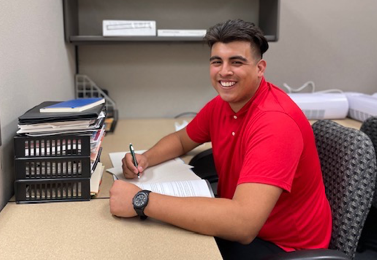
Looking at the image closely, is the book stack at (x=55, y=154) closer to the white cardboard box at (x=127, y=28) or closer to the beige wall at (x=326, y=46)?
the white cardboard box at (x=127, y=28)

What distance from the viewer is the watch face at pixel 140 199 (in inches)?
39.0

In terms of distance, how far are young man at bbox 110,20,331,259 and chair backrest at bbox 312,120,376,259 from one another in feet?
0.13

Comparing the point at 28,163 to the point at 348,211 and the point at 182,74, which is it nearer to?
the point at 348,211

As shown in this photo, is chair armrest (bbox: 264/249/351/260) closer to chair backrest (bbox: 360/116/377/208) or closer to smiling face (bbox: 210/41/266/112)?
smiling face (bbox: 210/41/266/112)

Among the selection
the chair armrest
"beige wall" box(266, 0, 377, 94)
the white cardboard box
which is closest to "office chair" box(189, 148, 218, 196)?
the chair armrest

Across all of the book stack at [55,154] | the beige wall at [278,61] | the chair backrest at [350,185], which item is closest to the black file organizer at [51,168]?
the book stack at [55,154]

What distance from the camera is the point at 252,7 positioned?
227 centimetres

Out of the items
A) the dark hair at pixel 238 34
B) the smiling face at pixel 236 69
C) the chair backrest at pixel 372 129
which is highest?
the dark hair at pixel 238 34

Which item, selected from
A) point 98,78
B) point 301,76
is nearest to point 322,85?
point 301,76

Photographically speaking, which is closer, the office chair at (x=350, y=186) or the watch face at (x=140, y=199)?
the watch face at (x=140, y=199)

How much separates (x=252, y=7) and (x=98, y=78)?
1.00 meters

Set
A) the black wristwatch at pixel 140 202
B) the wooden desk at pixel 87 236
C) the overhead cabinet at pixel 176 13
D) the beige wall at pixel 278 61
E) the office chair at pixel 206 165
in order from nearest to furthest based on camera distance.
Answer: the wooden desk at pixel 87 236
the black wristwatch at pixel 140 202
the office chair at pixel 206 165
the overhead cabinet at pixel 176 13
the beige wall at pixel 278 61

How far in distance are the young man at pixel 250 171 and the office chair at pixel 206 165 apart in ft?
→ 0.55

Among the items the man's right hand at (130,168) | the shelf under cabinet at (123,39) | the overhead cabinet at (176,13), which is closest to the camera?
the man's right hand at (130,168)
